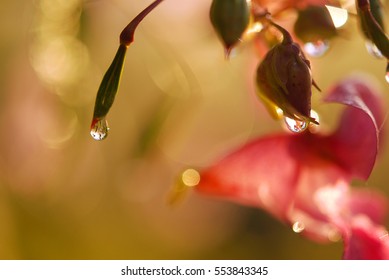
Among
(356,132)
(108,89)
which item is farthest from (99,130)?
(356,132)

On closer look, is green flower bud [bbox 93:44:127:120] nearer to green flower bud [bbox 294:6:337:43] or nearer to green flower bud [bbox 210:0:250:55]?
green flower bud [bbox 210:0:250:55]

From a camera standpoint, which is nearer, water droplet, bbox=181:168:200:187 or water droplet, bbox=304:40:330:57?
water droplet, bbox=304:40:330:57

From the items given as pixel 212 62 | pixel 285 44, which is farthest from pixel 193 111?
pixel 285 44

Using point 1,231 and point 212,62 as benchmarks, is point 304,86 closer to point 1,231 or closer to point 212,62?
point 212,62

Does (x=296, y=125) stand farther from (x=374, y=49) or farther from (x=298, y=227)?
(x=298, y=227)

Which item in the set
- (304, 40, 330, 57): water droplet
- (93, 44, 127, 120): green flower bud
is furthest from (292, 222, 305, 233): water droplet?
(93, 44, 127, 120): green flower bud
